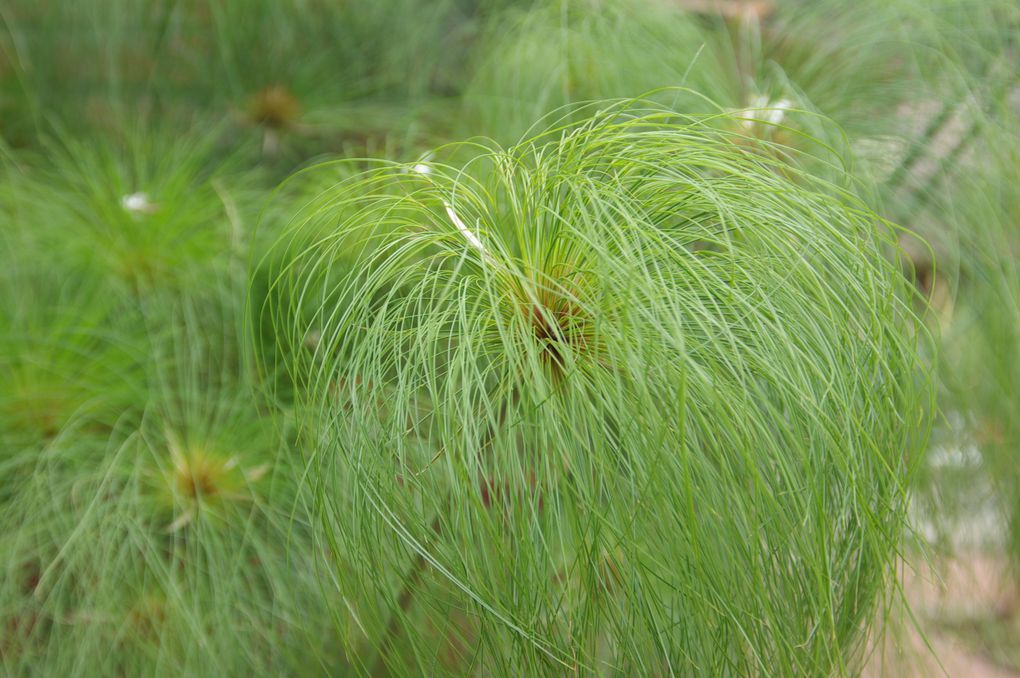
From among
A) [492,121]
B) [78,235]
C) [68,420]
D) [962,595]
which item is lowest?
[962,595]

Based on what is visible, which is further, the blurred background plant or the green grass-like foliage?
the blurred background plant

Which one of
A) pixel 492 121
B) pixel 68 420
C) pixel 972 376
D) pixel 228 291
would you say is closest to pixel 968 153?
pixel 972 376

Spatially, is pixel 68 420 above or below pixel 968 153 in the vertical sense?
below

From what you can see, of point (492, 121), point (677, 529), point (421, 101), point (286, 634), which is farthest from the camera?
point (421, 101)

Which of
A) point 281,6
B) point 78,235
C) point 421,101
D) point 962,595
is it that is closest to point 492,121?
point 421,101

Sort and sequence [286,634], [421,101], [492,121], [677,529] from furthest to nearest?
[421,101] → [492,121] → [286,634] → [677,529]

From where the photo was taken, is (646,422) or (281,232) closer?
(646,422)

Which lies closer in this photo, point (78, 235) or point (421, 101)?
point (78, 235)

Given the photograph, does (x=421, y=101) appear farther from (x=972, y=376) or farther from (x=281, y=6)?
(x=972, y=376)

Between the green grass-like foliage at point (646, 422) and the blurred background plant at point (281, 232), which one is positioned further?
the blurred background plant at point (281, 232)

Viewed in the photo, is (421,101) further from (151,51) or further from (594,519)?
(594,519)
